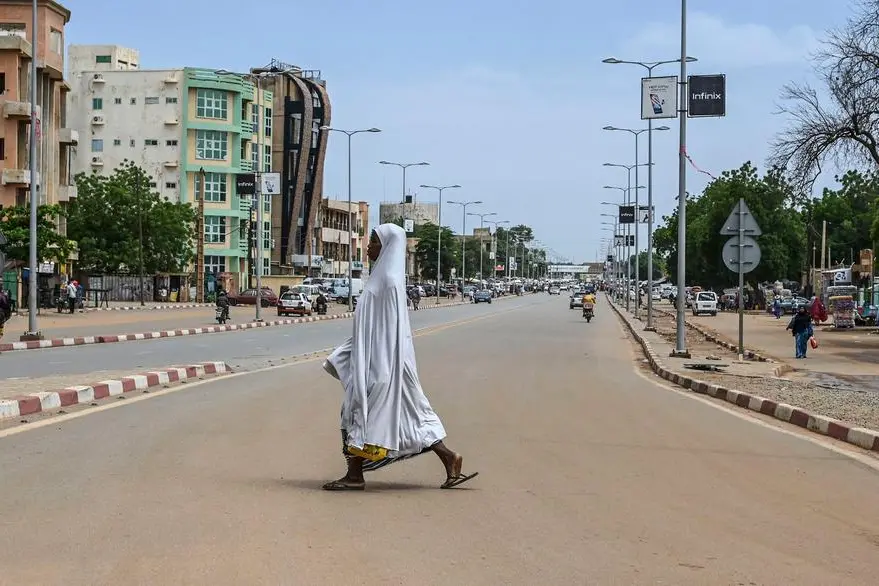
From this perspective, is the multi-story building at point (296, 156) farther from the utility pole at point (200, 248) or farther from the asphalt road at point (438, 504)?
the asphalt road at point (438, 504)

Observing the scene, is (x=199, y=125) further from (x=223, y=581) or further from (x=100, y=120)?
(x=223, y=581)

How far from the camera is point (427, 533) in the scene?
21.7 ft

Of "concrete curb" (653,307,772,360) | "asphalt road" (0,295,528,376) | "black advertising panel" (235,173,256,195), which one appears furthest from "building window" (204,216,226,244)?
"asphalt road" (0,295,528,376)

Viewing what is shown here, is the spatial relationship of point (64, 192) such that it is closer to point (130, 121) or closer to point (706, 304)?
point (130, 121)

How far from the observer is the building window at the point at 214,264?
98438mm

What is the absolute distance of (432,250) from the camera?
14500 centimetres

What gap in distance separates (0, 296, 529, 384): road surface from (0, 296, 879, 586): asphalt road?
7.31 m

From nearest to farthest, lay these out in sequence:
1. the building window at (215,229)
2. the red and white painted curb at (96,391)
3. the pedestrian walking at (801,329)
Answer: the red and white painted curb at (96,391) < the pedestrian walking at (801,329) < the building window at (215,229)

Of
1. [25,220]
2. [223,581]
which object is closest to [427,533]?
[223,581]

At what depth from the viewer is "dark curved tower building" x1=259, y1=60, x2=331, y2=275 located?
368 ft

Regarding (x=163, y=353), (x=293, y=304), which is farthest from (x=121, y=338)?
(x=293, y=304)

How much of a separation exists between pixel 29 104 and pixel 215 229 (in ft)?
135

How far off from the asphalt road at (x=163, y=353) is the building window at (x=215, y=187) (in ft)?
197

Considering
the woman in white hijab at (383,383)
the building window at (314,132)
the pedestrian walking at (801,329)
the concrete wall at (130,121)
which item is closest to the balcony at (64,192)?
the concrete wall at (130,121)
